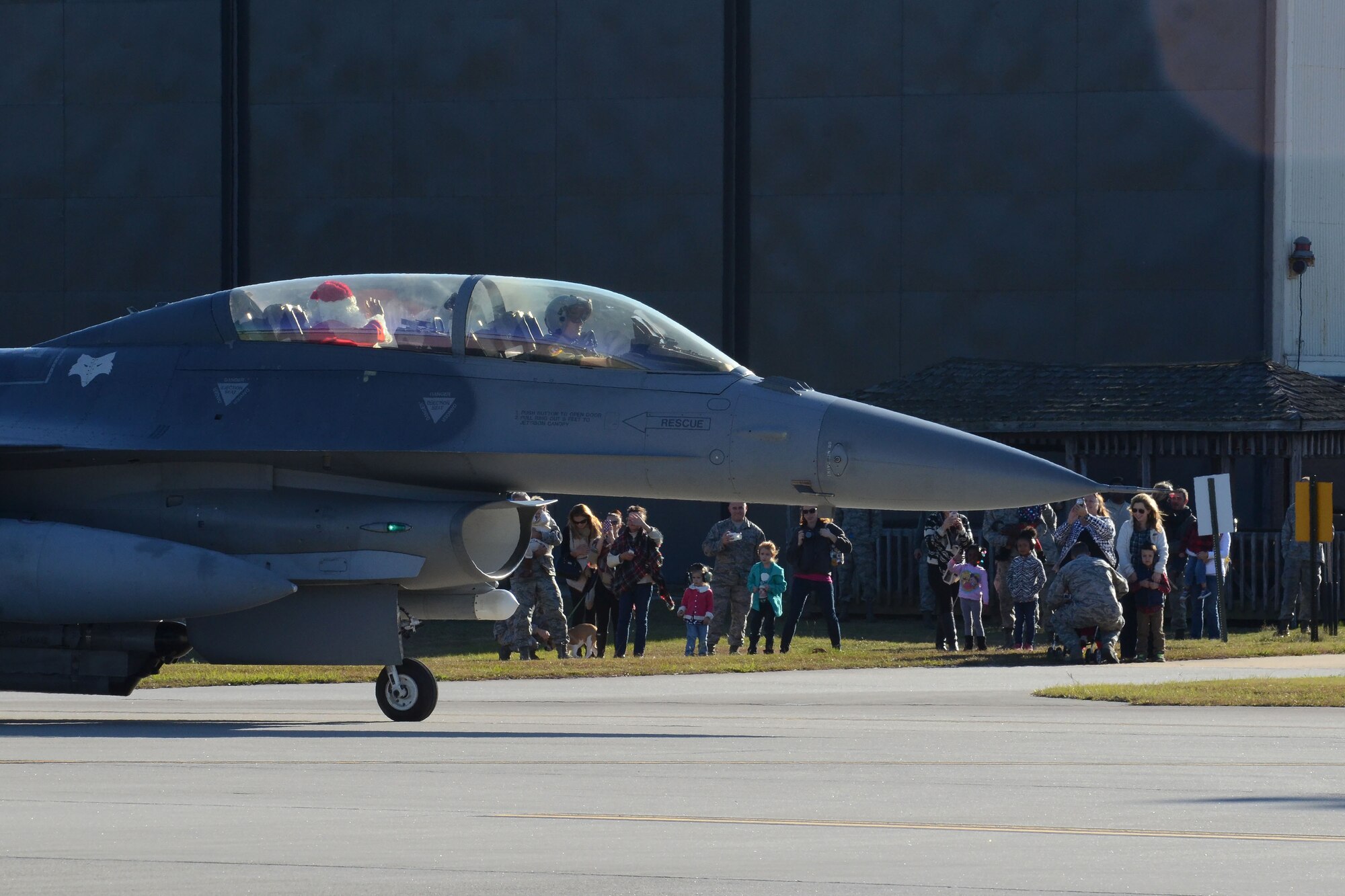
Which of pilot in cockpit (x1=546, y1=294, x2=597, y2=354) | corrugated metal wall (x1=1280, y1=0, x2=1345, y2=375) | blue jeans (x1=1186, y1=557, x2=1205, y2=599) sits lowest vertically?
blue jeans (x1=1186, y1=557, x2=1205, y2=599)

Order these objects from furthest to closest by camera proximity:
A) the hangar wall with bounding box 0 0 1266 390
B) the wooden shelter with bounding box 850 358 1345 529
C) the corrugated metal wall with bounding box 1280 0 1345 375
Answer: the hangar wall with bounding box 0 0 1266 390 < the corrugated metal wall with bounding box 1280 0 1345 375 < the wooden shelter with bounding box 850 358 1345 529

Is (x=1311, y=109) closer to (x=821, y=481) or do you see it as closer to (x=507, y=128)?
(x=507, y=128)

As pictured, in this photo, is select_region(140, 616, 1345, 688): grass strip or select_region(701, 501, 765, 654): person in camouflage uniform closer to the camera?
select_region(140, 616, 1345, 688): grass strip

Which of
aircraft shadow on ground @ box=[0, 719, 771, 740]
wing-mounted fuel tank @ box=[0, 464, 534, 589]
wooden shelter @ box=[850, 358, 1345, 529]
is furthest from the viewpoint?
wooden shelter @ box=[850, 358, 1345, 529]

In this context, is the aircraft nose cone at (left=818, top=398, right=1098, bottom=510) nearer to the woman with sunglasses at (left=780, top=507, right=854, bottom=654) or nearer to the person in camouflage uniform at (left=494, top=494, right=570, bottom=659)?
the person in camouflage uniform at (left=494, top=494, right=570, bottom=659)

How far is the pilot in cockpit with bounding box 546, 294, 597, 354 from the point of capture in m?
12.5

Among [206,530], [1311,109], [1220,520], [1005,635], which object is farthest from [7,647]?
[1311,109]

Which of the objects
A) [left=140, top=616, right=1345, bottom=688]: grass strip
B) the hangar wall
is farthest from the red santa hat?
the hangar wall

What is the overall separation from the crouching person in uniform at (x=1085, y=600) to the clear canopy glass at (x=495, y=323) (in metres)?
7.02

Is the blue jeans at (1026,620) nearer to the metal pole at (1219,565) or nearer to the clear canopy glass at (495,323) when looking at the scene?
the metal pole at (1219,565)

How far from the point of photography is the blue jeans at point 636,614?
807 inches

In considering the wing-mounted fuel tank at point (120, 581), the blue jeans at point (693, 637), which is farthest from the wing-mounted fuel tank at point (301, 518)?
the blue jeans at point (693, 637)

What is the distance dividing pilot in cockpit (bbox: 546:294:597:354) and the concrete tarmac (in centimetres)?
247

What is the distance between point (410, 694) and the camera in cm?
1293
